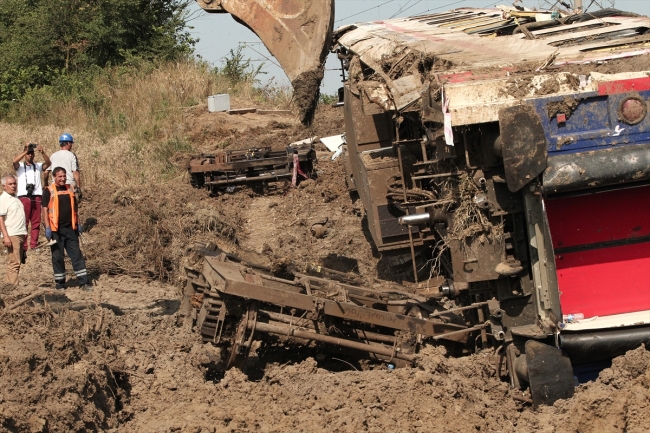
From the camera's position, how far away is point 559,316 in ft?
20.1

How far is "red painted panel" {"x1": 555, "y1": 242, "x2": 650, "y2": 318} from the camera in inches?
257

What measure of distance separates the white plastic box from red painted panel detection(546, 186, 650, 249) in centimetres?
1555

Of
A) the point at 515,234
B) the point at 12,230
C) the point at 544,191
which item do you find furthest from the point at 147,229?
the point at 544,191

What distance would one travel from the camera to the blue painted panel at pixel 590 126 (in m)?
5.87

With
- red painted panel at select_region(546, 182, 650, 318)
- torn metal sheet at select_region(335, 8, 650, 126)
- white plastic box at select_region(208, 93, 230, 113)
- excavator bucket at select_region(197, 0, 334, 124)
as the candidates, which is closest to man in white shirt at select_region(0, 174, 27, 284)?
excavator bucket at select_region(197, 0, 334, 124)

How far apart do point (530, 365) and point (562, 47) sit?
2.69 meters

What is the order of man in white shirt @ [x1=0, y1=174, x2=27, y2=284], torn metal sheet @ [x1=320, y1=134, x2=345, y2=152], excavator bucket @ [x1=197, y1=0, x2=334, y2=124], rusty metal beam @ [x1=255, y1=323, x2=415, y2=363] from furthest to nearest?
1. torn metal sheet @ [x1=320, y1=134, x2=345, y2=152]
2. man in white shirt @ [x1=0, y1=174, x2=27, y2=284]
3. excavator bucket @ [x1=197, y1=0, x2=334, y2=124]
4. rusty metal beam @ [x1=255, y1=323, x2=415, y2=363]

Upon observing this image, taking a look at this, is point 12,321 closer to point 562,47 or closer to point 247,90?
point 562,47

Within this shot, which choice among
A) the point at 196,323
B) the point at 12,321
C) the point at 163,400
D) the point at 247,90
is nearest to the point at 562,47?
the point at 196,323

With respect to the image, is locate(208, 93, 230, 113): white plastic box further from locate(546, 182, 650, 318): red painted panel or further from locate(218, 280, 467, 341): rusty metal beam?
locate(546, 182, 650, 318): red painted panel

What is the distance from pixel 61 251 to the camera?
1041 centimetres

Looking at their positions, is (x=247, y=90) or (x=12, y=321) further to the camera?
(x=247, y=90)

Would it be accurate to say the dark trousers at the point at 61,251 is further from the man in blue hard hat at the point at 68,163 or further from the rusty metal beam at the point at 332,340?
the rusty metal beam at the point at 332,340

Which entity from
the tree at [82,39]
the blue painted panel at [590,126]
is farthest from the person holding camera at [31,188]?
the tree at [82,39]
